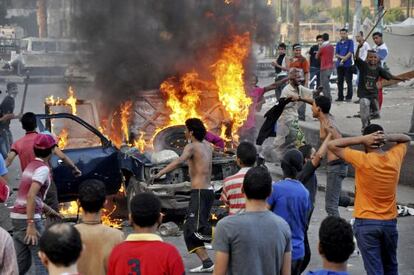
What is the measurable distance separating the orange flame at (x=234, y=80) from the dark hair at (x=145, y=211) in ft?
29.8

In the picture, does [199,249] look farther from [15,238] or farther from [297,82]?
[297,82]

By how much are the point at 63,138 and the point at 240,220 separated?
313 inches

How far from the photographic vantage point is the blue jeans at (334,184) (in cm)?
973

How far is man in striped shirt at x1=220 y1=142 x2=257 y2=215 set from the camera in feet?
24.3

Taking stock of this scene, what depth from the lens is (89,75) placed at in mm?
18047

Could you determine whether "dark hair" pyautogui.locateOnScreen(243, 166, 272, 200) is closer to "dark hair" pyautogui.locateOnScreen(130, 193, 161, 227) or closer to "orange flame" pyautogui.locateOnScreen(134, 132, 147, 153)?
"dark hair" pyautogui.locateOnScreen(130, 193, 161, 227)

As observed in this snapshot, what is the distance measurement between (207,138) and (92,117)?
10.2ft

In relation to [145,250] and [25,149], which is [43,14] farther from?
[145,250]

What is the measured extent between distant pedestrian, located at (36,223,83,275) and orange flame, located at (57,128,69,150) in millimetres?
8412

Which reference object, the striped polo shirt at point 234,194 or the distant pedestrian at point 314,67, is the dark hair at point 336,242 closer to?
the striped polo shirt at point 234,194

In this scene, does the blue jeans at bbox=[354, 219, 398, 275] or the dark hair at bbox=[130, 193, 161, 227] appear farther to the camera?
the blue jeans at bbox=[354, 219, 398, 275]

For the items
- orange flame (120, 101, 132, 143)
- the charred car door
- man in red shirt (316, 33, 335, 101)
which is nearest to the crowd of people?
the charred car door

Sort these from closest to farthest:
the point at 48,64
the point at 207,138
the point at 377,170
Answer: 1. the point at 377,170
2. the point at 207,138
3. the point at 48,64

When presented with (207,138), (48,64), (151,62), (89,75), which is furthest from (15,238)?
(48,64)
